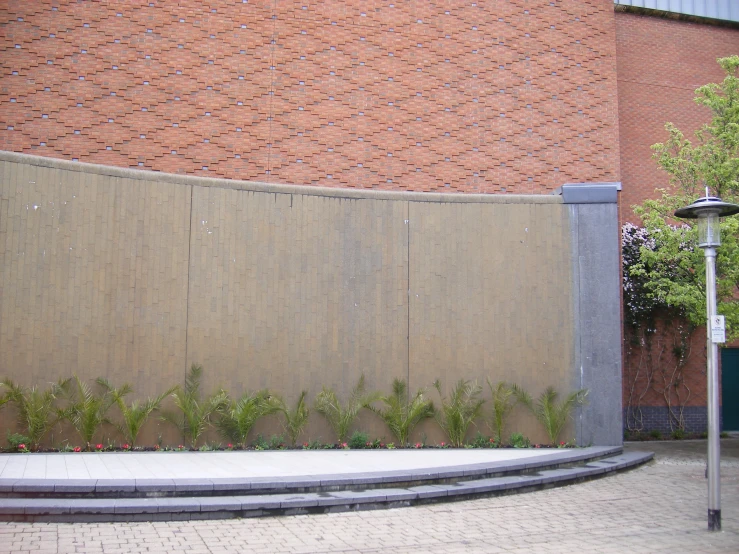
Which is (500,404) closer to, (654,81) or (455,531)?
(455,531)

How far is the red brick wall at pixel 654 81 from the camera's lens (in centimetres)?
1767

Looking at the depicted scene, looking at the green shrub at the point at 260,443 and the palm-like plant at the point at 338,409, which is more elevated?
the palm-like plant at the point at 338,409

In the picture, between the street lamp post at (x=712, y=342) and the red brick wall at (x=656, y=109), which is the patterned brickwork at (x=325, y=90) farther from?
the street lamp post at (x=712, y=342)

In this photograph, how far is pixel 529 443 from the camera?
13.0 metres

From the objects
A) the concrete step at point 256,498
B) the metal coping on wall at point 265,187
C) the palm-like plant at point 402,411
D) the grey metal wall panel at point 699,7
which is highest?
the grey metal wall panel at point 699,7

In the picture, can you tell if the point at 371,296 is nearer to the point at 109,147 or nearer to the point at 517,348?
the point at 517,348

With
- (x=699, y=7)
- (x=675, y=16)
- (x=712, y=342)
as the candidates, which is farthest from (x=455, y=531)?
(x=699, y=7)

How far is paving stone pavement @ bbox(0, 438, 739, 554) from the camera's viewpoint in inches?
277

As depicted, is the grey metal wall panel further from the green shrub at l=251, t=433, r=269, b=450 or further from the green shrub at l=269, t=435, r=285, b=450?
the green shrub at l=251, t=433, r=269, b=450

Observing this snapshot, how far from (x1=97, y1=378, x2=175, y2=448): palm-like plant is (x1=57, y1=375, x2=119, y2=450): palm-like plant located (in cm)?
19

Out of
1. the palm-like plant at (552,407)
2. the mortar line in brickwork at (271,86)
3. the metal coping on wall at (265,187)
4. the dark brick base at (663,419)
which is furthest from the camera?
the dark brick base at (663,419)

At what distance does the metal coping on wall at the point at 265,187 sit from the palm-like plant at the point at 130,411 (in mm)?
3449

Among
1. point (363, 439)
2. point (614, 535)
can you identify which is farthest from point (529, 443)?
point (614, 535)

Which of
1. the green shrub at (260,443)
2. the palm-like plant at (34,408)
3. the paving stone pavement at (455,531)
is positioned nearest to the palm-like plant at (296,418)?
the green shrub at (260,443)
